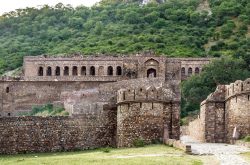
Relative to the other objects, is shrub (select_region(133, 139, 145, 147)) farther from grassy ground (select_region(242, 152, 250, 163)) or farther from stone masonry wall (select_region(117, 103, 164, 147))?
grassy ground (select_region(242, 152, 250, 163))

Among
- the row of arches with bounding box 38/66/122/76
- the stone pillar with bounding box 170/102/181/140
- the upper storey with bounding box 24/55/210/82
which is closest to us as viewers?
the stone pillar with bounding box 170/102/181/140

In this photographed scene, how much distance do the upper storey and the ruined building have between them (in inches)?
1806

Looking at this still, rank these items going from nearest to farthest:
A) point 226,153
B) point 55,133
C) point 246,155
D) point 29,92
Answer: point 246,155 < point 226,153 < point 55,133 < point 29,92

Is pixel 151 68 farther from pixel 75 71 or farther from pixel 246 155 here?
pixel 246 155

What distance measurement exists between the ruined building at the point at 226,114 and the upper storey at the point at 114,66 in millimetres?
45871

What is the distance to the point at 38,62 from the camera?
95.9m

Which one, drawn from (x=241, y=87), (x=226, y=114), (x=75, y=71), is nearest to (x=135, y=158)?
(x=241, y=87)

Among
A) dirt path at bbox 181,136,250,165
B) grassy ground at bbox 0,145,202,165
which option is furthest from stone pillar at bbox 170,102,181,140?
grassy ground at bbox 0,145,202,165

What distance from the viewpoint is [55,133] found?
39531mm

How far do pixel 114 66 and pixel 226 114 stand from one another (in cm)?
5196

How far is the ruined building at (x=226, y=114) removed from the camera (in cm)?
4000

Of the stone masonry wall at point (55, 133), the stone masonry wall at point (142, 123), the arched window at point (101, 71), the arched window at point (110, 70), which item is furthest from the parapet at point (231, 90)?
the arched window at point (101, 71)

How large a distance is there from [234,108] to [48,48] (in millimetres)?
103933

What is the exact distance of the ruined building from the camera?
131 feet
